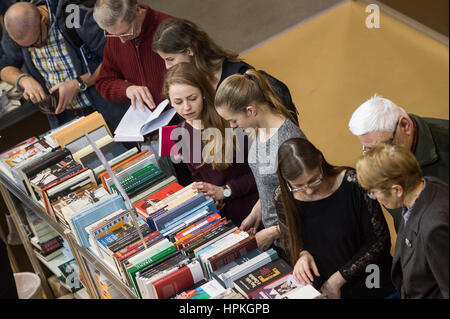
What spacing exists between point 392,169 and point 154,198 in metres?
1.72

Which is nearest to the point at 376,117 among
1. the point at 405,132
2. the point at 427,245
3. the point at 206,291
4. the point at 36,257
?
the point at 405,132

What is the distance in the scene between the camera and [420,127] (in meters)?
2.39

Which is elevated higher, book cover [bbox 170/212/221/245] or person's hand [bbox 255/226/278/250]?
book cover [bbox 170/212/221/245]

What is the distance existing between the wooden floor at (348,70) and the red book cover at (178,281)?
1.24 meters

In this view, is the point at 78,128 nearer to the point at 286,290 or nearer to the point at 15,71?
the point at 15,71

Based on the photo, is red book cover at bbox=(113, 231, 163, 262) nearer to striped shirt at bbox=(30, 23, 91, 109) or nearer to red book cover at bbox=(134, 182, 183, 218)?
red book cover at bbox=(134, 182, 183, 218)

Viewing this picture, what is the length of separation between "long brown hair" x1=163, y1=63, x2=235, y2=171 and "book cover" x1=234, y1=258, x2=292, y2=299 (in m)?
0.83

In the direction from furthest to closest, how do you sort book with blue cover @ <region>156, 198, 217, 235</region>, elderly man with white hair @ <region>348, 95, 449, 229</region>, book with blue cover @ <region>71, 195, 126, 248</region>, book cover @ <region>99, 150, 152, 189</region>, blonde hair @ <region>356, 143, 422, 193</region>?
book cover @ <region>99, 150, 152, 189</region> → book with blue cover @ <region>71, 195, 126, 248</region> → book with blue cover @ <region>156, 198, 217, 235</region> → elderly man with white hair @ <region>348, 95, 449, 229</region> → blonde hair @ <region>356, 143, 422, 193</region>

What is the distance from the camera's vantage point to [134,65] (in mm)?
4199

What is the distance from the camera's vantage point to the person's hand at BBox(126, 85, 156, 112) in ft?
13.1

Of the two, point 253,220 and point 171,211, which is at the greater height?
point 171,211

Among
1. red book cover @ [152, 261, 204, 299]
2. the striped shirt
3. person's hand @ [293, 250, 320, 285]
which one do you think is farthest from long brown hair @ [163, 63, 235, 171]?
the striped shirt

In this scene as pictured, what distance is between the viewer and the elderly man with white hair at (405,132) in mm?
2307

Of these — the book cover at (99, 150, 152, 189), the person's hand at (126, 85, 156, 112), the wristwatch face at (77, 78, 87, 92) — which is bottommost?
the book cover at (99, 150, 152, 189)
